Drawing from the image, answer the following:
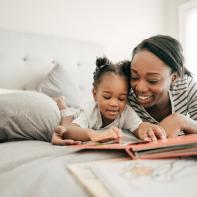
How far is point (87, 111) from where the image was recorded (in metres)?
1.31

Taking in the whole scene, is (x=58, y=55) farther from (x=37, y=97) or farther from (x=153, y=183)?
(x=153, y=183)

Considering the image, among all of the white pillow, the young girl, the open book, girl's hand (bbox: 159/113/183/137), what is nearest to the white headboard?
the white pillow

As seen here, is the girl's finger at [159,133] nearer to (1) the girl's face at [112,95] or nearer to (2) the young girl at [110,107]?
(2) the young girl at [110,107]

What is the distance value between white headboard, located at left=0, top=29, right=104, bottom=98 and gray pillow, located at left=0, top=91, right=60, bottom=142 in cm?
103

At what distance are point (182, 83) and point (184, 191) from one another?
1.01m

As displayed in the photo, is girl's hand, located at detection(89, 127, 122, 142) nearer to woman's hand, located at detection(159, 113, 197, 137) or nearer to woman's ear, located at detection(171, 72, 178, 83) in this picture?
woman's hand, located at detection(159, 113, 197, 137)

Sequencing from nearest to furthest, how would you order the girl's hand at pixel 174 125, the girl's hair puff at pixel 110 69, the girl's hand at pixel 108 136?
the girl's hand at pixel 108 136
the girl's hand at pixel 174 125
the girl's hair puff at pixel 110 69

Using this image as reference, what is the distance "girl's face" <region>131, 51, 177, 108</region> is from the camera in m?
1.22

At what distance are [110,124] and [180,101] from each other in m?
0.34

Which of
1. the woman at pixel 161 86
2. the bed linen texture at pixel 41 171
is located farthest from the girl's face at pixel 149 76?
the bed linen texture at pixel 41 171

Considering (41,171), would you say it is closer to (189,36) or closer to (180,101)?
(180,101)

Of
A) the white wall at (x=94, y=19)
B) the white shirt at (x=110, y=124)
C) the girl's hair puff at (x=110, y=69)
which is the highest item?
the white wall at (x=94, y=19)

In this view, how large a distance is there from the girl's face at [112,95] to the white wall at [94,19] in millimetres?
1309

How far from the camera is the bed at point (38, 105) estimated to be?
1.94ft
